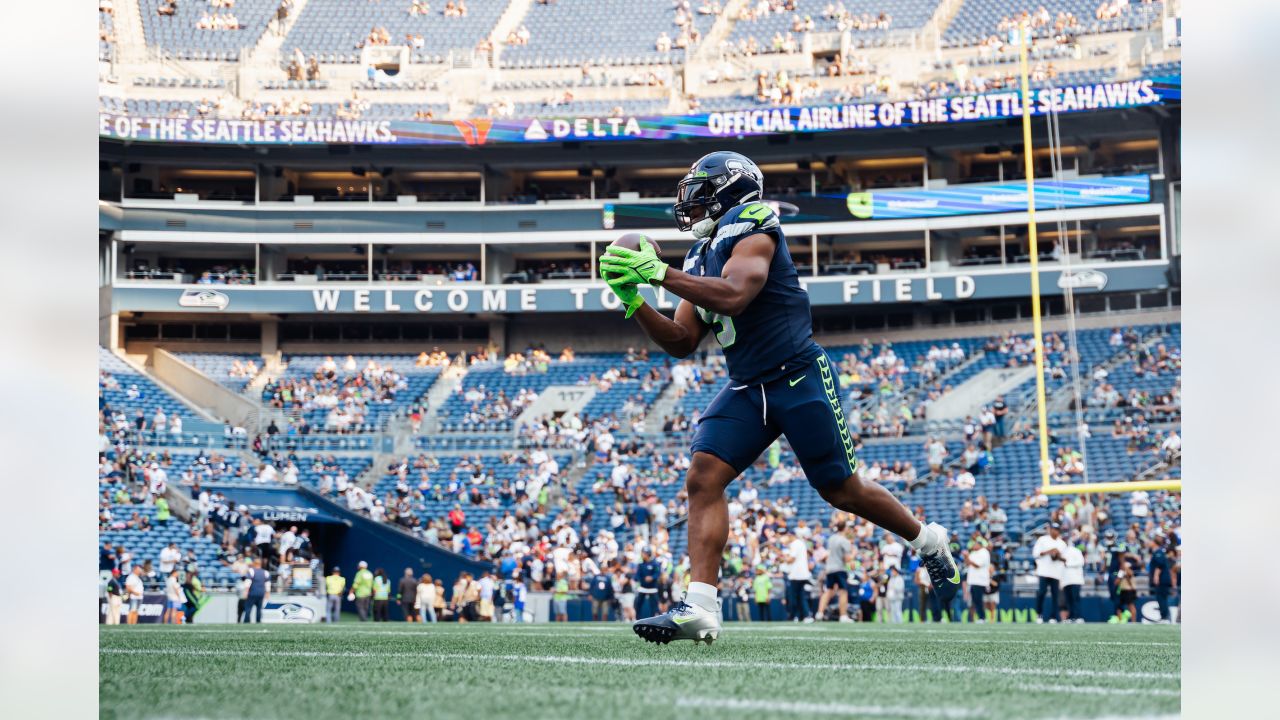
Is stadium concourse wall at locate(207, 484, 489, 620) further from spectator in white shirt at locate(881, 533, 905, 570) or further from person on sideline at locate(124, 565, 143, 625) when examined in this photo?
spectator in white shirt at locate(881, 533, 905, 570)

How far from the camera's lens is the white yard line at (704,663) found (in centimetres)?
425

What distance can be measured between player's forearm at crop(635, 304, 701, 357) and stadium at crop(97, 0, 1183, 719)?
9119 millimetres

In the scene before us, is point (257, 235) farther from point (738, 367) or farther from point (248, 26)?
point (738, 367)

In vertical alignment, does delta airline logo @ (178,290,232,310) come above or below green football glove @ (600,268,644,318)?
above

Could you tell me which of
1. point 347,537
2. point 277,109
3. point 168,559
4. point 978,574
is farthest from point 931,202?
point 168,559

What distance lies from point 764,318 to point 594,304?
96.0 ft

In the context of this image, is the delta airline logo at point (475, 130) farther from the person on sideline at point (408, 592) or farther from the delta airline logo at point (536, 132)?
the person on sideline at point (408, 592)

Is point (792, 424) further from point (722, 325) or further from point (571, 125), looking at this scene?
point (571, 125)

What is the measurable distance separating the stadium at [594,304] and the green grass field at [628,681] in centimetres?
942

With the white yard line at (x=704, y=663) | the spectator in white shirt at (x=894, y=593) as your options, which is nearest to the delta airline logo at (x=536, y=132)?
the spectator in white shirt at (x=894, y=593)

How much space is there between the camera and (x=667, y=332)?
215 inches

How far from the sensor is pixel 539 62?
131 ft

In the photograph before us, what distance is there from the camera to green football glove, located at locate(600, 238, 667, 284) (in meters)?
4.83

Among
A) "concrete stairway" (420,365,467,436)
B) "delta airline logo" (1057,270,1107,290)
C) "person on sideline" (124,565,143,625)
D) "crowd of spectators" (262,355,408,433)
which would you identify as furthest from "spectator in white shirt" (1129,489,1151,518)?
"crowd of spectators" (262,355,408,433)
